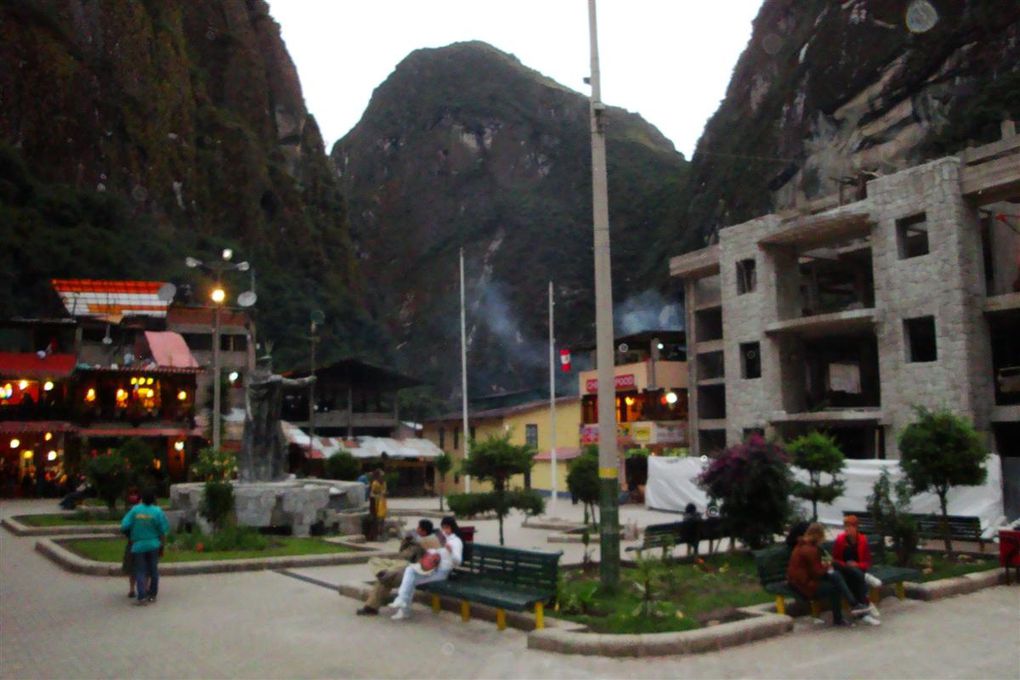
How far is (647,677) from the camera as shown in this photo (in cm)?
805

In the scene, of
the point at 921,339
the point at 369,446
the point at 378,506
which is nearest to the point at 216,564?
the point at 378,506

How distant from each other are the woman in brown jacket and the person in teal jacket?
25.7 ft

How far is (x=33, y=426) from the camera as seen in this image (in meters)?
38.9

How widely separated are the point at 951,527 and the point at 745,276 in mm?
21897

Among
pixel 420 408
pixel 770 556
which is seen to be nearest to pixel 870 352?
pixel 770 556

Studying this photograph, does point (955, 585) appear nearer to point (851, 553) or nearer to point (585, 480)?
point (851, 553)

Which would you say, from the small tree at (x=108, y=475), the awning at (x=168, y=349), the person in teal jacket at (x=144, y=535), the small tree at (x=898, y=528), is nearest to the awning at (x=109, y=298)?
the awning at (x=168, y=349)

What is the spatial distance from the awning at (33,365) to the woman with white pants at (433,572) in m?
34.8

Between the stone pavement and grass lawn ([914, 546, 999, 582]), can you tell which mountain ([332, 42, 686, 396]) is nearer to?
grass lawn ([914, 546, 999, 582])

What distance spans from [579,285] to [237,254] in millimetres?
50118

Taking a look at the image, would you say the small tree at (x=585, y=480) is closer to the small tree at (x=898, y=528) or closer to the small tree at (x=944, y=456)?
the small tree at (x=944, y=456)

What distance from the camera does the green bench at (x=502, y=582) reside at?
388 inches

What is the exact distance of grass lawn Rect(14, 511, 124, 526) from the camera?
2308cm

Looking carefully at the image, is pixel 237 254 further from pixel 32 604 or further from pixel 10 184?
pixel 32 604
